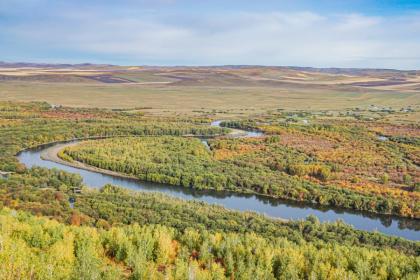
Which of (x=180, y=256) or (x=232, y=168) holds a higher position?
(x=180, y=256)

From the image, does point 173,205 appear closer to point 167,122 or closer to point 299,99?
point 167,122

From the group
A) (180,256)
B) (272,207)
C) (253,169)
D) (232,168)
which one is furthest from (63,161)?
(180,256)

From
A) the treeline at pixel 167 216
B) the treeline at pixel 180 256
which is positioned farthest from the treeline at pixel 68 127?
the treeline at pixel 180 256

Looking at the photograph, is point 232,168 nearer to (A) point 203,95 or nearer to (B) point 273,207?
(B) point 273,207

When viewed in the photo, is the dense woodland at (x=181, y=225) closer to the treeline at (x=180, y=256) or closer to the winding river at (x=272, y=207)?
the treeline at (x=180, y=256)

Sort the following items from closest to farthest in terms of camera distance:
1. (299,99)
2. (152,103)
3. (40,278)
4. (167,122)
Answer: (40,278)
(167,122)
(152,103)
(299,99)

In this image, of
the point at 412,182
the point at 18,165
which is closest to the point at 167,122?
the point at 18,165
